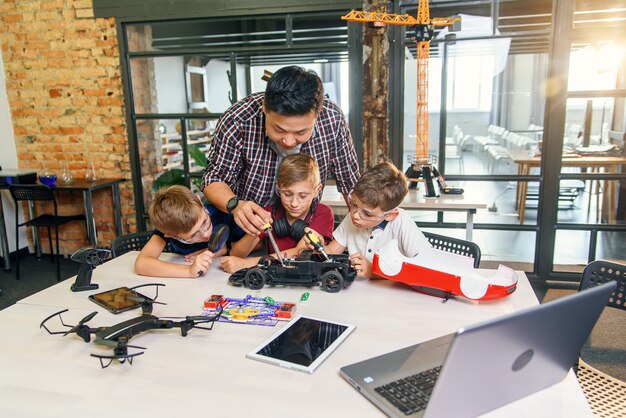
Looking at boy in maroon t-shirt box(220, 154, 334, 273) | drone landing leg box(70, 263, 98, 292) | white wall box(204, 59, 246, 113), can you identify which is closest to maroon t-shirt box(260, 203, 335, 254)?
boy in maroon t-shirt box(220, 154, 334, 273)

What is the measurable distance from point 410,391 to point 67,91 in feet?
13.1

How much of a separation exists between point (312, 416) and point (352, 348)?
0.26m

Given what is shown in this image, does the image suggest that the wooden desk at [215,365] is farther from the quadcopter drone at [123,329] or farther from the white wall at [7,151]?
the white wall at [7,151]

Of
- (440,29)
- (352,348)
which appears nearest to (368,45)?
(440,29)

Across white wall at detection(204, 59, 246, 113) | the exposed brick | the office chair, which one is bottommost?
the office chair

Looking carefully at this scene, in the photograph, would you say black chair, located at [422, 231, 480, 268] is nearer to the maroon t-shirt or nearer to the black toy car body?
the maroon t-shirt

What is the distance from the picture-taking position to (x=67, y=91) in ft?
12.9

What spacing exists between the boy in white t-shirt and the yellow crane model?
1.63 meters

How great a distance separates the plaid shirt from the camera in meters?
1.84

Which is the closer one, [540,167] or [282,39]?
[540,167]

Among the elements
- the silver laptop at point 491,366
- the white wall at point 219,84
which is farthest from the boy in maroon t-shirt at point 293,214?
the white wall at point 219,84

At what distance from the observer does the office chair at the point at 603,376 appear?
136cm

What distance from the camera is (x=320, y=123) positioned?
1919mm

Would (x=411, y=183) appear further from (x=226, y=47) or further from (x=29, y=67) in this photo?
(x=29, y=67)
